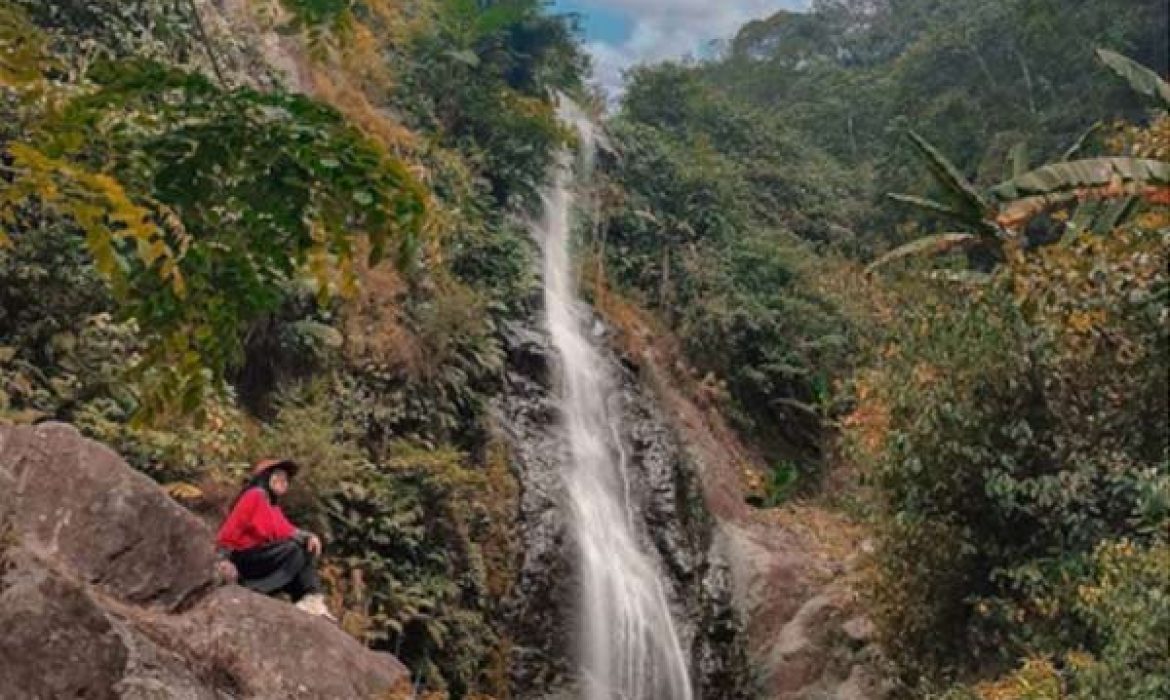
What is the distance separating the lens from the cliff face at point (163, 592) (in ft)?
20.1

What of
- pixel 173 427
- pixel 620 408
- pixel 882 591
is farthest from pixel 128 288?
pixel 620 408

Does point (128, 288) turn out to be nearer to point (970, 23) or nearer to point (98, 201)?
point (98, 201)

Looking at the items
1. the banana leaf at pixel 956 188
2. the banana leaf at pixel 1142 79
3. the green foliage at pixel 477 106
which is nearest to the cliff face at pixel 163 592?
the banana leaf at pixel 1142 79

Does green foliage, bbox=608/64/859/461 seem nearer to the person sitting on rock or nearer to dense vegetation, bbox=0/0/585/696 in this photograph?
dense vegetation, bbox=0/0/585/696

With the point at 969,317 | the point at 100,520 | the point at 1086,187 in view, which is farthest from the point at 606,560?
the point at 100,520

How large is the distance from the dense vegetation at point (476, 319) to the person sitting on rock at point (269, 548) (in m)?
0.76

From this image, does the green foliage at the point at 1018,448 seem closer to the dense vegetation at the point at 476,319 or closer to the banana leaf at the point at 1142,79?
the dense vegetation at the point at 476,319

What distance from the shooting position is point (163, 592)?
264 inches

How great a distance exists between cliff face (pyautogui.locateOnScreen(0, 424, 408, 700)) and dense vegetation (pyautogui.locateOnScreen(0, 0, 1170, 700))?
1.10 meters

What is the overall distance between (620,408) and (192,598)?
10.3 metres

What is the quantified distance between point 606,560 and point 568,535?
61 centimetres

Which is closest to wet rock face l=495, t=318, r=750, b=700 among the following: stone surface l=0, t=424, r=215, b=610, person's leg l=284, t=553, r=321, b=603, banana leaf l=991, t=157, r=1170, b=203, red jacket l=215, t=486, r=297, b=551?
person's leg l=284, t=553, r=321, b=603

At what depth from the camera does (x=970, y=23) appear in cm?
3325

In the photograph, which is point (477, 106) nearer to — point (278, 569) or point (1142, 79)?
point (1142, 79)
